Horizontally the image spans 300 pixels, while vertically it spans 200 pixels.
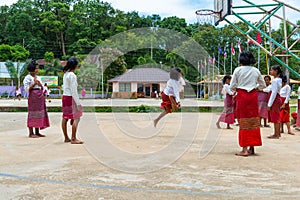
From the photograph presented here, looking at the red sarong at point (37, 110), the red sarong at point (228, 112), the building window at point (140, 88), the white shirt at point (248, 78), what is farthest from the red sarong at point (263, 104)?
the building window at point (140, 88)

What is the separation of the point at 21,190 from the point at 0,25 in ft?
257

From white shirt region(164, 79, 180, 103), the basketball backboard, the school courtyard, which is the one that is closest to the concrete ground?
the school courtyard

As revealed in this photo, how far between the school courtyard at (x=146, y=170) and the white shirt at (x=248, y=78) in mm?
1090

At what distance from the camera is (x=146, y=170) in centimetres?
420

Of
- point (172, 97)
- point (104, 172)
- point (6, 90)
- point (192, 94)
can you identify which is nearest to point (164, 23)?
point (192, 94)

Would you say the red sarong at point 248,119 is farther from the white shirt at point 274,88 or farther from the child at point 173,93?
the child at point 173,93

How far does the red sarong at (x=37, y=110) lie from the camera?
7.36m

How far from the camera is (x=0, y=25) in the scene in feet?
241

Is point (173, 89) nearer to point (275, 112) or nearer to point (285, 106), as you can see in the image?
point (275, 112)

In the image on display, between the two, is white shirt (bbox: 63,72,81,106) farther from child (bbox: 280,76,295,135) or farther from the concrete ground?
child (bbox: 280,76,295,135)

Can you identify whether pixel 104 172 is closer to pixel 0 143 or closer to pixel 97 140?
pixel 97 140

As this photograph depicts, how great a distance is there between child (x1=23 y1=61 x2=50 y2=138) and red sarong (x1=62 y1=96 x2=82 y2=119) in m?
1.18

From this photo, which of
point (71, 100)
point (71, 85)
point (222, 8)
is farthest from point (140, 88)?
point (71, 85)

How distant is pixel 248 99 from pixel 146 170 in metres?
2.25
